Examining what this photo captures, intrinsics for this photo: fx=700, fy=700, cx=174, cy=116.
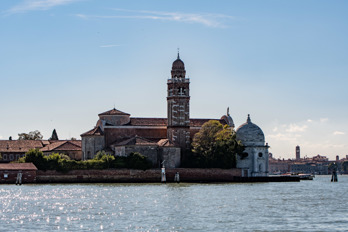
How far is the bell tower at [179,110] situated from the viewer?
8031 cm

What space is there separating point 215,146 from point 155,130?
958 cm

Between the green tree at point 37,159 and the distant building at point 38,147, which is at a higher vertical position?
the distant building at point 38,147

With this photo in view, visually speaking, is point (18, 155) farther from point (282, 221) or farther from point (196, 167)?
point (282, 221)

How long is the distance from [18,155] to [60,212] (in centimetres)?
5800

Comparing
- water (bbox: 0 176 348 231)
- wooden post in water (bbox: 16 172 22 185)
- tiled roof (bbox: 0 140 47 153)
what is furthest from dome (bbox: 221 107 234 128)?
water (bbox: 0 176 348 231)

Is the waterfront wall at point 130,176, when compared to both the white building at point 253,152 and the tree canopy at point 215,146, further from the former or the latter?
the white building at point 253,152

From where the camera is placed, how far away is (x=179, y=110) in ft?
264

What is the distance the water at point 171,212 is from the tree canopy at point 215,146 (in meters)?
27.3

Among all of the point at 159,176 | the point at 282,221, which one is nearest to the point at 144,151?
the point at 159,176

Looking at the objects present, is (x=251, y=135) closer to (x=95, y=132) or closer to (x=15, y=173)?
(x=95, y=132)

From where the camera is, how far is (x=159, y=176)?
7388cm

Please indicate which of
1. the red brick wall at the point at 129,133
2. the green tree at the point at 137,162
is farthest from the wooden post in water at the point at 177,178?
the red brick wall at the point at 129,133

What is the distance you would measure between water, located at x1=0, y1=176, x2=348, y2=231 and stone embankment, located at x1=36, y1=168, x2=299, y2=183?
2240cm

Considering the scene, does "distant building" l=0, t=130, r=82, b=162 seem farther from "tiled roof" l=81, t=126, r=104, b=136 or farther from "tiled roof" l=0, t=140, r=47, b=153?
"tiled roof" l=81, t=126, r=104, b=136
